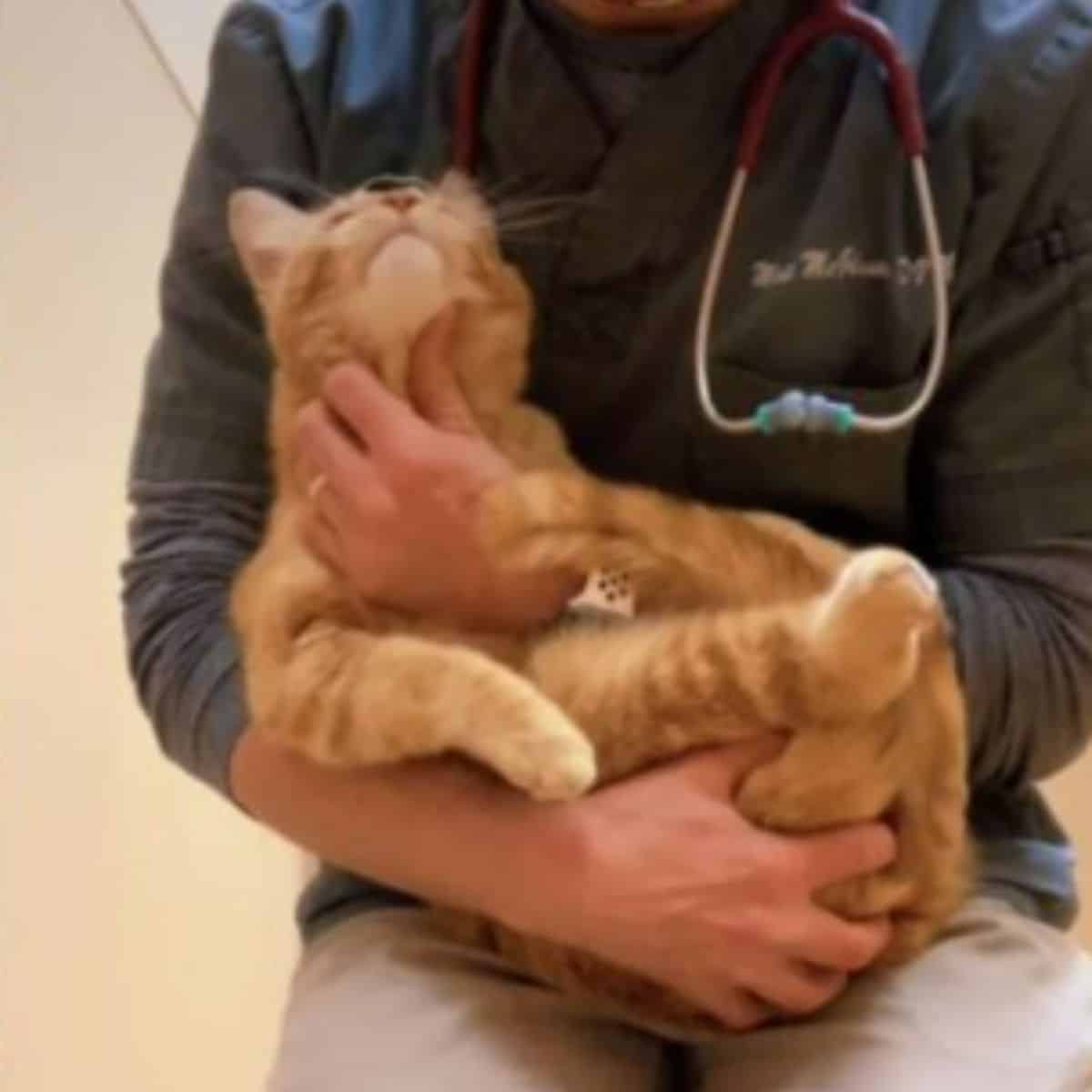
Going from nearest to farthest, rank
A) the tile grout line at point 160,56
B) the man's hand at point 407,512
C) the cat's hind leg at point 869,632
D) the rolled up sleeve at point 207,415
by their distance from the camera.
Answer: the cat's hind leg at point 869,632
the man's hand at point 407,512
the rolled up sleeve at point 207,415
the tile grout line at point 160,56

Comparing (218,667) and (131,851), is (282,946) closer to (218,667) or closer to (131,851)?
(131,851)

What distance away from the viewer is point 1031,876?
109 cm

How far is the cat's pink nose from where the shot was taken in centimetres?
105

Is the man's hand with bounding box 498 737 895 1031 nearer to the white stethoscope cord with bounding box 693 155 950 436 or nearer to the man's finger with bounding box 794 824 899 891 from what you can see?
the man's finger with bounding box 794 824 899 891

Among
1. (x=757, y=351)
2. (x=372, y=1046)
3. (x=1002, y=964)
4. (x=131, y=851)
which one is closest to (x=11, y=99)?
(x=131, y=851)

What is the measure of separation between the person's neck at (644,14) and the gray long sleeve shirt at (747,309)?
0.01 metres

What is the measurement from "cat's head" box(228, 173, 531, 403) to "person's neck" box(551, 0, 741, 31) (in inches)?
4.3

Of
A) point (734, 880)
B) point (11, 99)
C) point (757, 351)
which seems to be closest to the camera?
point (734, 880)

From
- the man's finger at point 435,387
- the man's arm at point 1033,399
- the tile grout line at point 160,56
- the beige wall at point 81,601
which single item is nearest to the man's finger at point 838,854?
the man's arm at point 1033,399

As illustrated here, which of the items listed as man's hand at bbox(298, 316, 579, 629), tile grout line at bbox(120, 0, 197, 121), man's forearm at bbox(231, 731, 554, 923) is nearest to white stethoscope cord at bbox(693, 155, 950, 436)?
man's hand at bbox(298, 316, 579, 629)

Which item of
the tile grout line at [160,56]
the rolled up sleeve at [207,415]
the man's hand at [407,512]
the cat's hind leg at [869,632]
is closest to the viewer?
the cat's hind leg at [869,632]

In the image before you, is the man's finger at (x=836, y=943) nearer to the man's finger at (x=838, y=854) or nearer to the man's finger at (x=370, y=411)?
the man's finger at (x=838, y=854)

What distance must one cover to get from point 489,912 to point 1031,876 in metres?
0.30

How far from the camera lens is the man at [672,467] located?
38.1 inches
